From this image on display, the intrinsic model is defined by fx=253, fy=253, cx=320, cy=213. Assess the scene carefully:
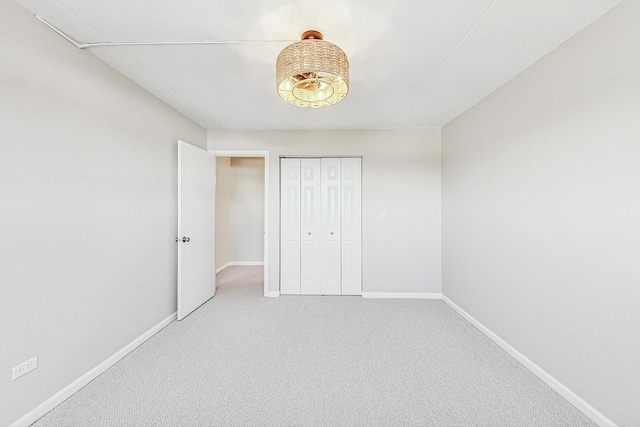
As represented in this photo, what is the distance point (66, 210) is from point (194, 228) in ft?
4.74

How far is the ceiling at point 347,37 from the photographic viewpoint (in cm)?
147

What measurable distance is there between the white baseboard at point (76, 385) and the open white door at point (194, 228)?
55cm

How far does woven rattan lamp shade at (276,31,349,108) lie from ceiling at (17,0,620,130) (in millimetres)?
228

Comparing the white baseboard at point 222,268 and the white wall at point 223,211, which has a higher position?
the white wall at point 223,211

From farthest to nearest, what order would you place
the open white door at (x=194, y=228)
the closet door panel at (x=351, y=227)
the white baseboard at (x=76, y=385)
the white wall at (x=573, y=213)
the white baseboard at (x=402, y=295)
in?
the closet door panel at (x=351, y=227) < the white baseboard at (x=402, y=295) < the open white door at (x=194, y=228) < the white baseboard at (x=76, y=385) < the white wall at (x=573, y=213)

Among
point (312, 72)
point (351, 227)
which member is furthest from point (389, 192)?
point (312, 72)

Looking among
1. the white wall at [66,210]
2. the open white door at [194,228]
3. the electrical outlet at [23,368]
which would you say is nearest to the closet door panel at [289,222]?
the open white door at [194,228]

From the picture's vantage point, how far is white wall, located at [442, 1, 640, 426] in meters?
1.41

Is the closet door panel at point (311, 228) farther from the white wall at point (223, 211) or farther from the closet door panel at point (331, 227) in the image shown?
the white wall at point (223, 211)

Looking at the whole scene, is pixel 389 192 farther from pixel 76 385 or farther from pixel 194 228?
pixel 76 385

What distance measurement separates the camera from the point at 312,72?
4.97 ft

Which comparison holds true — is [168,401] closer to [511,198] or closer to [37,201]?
[37,201]

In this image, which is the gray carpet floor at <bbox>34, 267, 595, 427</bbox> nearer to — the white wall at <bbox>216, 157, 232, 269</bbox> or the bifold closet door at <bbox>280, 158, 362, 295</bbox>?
the bifold closet door at <bbox>280, 158, 362, 295</bbox>

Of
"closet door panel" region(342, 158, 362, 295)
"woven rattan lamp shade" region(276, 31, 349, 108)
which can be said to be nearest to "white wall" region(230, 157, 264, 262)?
"closet door panel" region(342, 158, 362, 295)
